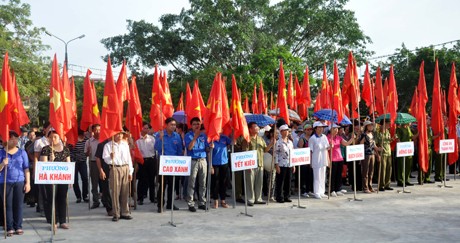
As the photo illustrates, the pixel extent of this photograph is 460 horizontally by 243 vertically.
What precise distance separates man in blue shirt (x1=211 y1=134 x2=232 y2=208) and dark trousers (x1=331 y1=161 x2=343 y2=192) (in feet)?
9.31

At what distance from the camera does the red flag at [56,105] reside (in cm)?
817

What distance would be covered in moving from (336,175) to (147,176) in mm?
4504

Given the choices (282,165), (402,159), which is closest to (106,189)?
(282,165)

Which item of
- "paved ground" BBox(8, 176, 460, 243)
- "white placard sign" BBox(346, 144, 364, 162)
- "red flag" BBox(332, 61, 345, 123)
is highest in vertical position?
"red flag" BBox(332, 61, 345, 123)

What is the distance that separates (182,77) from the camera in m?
33.1

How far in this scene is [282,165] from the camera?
10680 millimetres

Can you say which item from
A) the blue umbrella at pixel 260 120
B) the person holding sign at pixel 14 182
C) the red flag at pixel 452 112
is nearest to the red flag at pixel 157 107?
the blue umbrella at pixel 260 120

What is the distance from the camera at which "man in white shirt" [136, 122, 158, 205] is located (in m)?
10.7

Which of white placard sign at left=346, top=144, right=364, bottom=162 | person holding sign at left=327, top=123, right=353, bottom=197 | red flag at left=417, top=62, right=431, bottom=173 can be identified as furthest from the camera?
red flag at left=417, top=62, right=431, bottom=173

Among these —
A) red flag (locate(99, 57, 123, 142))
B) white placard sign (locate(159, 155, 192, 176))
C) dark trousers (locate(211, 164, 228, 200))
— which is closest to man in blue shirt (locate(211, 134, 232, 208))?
dark trousers (locate(211, 164, 228, 200))

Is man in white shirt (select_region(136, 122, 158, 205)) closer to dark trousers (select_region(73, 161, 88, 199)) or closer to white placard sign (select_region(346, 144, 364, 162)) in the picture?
dark trousers (select_region(73, 161, 88, 199))

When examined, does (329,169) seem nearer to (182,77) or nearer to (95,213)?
(95,213)

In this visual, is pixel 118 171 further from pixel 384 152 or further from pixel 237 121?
pixel 384 152

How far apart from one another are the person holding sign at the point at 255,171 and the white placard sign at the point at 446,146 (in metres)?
5.02
